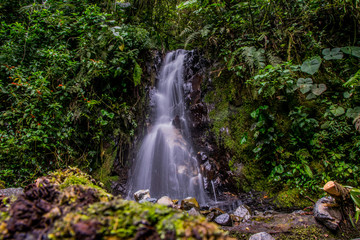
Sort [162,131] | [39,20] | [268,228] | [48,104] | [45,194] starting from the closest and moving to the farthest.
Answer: [45,194] → [268,228] → [48,104] → [39,20] → [162,131]

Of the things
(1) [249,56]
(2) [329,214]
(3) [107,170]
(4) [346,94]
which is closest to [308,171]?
(2) [329,214]

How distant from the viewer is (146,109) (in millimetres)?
6059

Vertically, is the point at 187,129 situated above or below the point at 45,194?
below

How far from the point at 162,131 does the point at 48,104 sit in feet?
10.7

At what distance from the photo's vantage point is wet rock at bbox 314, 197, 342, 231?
2.00 m

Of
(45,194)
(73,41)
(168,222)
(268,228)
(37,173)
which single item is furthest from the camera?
(73,41)

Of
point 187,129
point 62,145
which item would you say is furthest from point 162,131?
point 62,145

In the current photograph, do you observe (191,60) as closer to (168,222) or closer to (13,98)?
(13,98)

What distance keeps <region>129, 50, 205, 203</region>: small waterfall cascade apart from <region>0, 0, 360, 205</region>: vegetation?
854 mm

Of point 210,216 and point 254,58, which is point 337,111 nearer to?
point 254,58

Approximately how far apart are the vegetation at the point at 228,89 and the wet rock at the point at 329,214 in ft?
2.87

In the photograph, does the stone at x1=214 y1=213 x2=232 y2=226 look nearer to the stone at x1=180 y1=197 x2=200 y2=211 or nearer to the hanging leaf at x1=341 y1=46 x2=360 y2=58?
the stone at x1=180 y1=197 x2=200 y2=211

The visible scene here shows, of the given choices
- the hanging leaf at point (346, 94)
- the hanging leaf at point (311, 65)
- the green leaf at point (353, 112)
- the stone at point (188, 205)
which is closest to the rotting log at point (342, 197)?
the green leaf at point (353, 112)

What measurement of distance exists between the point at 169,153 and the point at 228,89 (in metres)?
2.72
